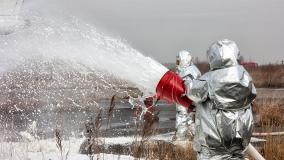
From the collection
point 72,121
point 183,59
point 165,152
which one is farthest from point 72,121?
point 165,152

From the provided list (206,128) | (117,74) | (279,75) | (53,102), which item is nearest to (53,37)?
(117,74)

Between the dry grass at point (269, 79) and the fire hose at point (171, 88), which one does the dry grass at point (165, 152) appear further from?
the dry grass at point (269, 79)

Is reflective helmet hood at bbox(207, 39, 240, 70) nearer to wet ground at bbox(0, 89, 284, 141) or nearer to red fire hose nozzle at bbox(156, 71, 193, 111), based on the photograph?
red fire hose nozzle at bbox(156, 71, 193, 111)

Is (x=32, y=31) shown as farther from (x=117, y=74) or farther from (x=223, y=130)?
(x=223, y=130)

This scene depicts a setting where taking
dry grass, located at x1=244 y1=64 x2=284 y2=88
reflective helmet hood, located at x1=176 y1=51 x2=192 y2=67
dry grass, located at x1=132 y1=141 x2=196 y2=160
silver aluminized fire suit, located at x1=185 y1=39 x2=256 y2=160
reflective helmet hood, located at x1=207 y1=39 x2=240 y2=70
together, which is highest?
dry grass, located at x1=244 y1=64 x2=284 y2=88

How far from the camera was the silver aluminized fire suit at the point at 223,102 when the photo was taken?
394cm

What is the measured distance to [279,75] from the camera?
124 feet

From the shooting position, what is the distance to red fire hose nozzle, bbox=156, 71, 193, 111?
4.02m

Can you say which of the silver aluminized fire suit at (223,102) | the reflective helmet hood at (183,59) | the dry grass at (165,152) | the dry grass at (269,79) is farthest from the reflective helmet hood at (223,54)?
the dry grass at (269,79)

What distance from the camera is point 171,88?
4.04m

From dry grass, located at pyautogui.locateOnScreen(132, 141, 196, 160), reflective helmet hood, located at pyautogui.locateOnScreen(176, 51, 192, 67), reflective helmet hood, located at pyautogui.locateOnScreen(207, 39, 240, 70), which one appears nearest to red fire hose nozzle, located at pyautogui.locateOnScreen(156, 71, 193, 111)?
reflective helmet hood, located at pyautogui.locateOnScreen(207, 39, 240, 70)

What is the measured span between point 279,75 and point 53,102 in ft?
79.2

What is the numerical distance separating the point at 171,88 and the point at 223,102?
1.49 feet

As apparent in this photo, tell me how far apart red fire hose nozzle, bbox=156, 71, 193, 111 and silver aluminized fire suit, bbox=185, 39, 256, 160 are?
0.26 ft
